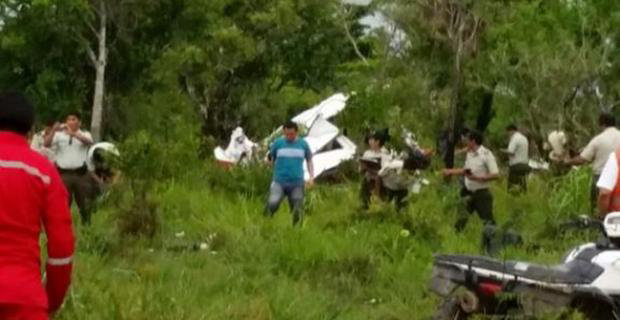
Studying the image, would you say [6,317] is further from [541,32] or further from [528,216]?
[541,32]

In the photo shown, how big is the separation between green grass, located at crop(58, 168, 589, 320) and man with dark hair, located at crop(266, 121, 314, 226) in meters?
0.27

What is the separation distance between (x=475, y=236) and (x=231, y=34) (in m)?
29.4

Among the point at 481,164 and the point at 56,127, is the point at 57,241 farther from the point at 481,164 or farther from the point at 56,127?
the point at 481,164

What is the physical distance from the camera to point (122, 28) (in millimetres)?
44906

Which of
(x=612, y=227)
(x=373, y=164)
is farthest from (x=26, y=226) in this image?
(x=373, y=164)

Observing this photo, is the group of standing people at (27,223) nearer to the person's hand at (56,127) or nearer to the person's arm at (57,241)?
the person's arm at (57,241)

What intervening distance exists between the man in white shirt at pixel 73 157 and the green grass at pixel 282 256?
0.29 meters

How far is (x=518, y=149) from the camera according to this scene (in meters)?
22.2

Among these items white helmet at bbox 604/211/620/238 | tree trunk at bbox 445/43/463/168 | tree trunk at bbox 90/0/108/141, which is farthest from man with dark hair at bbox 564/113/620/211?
tree trunk at bbox 90/0/108/141

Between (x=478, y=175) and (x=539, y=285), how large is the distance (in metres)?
7.34

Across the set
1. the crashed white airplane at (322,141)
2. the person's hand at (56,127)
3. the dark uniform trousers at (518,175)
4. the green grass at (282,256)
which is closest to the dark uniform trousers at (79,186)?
the green grass at (282,256)

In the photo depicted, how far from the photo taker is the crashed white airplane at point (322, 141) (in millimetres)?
31984

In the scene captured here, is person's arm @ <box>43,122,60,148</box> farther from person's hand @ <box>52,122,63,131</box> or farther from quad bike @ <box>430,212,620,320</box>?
quad bike @ <box>430,212,620,320</box>

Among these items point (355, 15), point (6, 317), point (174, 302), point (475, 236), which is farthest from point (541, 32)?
point (6, 317)
